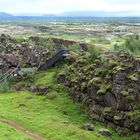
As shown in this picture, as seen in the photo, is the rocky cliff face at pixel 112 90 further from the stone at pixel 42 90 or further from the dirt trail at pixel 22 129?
the dirt trail at pixel 22 129

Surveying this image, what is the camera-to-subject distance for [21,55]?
4628 inches

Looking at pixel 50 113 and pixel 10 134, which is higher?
pixel 10 134

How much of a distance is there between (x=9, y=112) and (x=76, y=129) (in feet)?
52.5

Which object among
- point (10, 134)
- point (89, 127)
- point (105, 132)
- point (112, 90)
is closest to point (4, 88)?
point (112, 90)

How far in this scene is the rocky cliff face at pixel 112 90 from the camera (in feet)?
224

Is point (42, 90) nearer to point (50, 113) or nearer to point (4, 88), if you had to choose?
point (4, 88)

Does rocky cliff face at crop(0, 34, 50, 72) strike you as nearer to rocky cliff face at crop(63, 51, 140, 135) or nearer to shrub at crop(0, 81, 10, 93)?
shrub at crop(0, 81, 10, 93)

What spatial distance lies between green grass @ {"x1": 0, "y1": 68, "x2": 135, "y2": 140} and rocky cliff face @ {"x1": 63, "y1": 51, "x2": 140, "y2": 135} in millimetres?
1999

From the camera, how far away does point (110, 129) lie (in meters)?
69.2

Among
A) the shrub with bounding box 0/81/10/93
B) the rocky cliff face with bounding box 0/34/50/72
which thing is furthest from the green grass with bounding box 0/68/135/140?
the rocky cliff face with bounding box 0/34/50/72

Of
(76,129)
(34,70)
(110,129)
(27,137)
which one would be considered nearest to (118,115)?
(110,129)

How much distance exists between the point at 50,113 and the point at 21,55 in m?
44.8

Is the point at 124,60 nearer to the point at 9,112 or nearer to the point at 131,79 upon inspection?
the point at 131,79

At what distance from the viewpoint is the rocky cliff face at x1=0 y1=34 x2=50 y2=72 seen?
110312 millimetres
